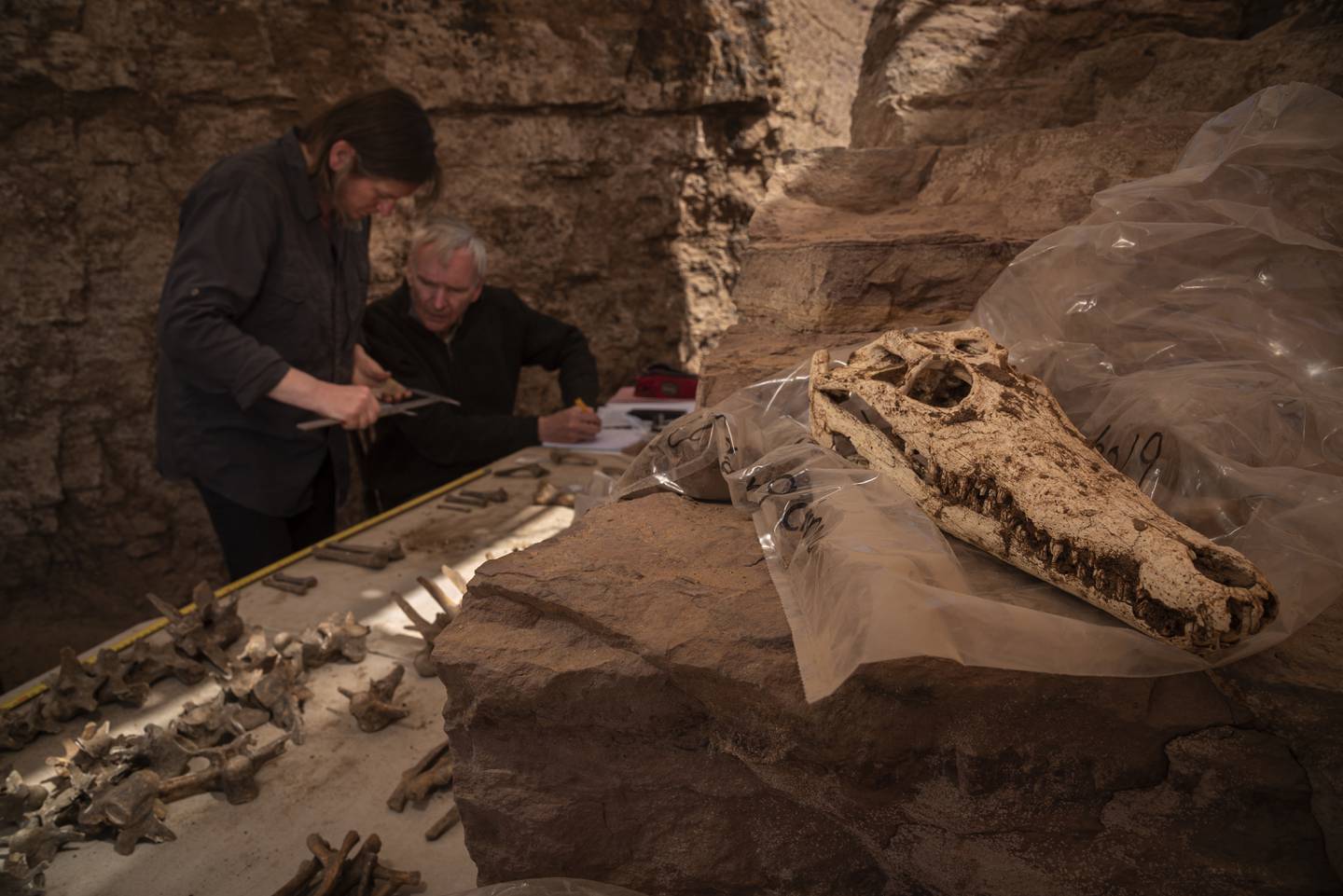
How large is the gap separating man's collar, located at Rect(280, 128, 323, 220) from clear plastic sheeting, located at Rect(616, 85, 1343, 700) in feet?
5.31

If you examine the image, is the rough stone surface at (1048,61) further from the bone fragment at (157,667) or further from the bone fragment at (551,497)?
the bone fragment at (157,667)

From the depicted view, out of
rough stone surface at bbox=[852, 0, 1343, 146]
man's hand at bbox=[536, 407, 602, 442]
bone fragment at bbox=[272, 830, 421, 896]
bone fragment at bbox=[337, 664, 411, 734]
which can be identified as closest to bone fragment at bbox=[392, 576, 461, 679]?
bone fragment at bbox=[337, 664, 411, 734]

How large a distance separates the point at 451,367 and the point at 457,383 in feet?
0.26

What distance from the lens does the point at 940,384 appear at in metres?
1.65

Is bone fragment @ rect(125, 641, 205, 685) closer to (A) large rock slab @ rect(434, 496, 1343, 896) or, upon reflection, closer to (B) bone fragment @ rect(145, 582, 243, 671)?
(B) bone fragment @ rect(145, 582, 243, 671)

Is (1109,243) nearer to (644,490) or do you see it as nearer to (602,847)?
(644,490)

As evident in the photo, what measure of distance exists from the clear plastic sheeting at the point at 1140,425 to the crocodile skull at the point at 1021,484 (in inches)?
1.8

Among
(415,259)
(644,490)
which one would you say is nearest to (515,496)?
(415,259)

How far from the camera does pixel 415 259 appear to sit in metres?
3.66

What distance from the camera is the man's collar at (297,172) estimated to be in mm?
2732

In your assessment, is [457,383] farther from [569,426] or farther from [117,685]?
[117,685]

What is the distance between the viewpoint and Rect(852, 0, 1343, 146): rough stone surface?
269cm

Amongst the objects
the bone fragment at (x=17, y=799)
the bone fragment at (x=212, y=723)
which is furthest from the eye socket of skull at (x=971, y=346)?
the bone fragment at (x=17, y=799)

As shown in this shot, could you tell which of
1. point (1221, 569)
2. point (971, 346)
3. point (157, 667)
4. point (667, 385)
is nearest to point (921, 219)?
point (971, 346)
